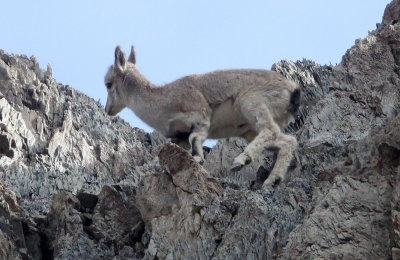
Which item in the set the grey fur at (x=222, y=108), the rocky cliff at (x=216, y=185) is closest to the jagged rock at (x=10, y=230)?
the rocky cliff at (x=216, y=185)

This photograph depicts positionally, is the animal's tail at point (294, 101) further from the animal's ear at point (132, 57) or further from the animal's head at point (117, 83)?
the animal's ear at point (132, 57)

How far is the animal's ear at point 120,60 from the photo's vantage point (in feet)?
69.0

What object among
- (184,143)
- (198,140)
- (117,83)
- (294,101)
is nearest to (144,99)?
(117,83)

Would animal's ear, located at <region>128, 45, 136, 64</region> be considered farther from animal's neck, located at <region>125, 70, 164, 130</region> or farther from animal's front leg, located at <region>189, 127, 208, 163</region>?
animal's front leg, located at <region>189, 127, 208, 163</region>

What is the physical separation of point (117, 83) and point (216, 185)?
6361 millimetres

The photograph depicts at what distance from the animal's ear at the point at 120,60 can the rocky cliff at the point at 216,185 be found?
7.79ft

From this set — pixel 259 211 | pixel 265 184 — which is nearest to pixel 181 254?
pixel 259 211

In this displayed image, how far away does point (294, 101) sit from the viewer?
61.2ft

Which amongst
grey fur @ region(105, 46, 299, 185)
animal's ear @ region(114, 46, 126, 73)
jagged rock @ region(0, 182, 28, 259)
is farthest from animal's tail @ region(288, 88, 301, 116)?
jagged rock @ region(0, 182, 28, 259)

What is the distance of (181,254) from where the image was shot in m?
14.2

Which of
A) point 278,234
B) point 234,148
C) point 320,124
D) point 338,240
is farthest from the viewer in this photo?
point 234,148

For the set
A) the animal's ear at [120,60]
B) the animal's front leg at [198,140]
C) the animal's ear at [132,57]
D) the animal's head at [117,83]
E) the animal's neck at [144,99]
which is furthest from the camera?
the animal's ear at [132,57]

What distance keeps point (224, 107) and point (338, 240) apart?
23.1 feet

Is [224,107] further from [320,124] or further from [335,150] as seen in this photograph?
[335,150]
